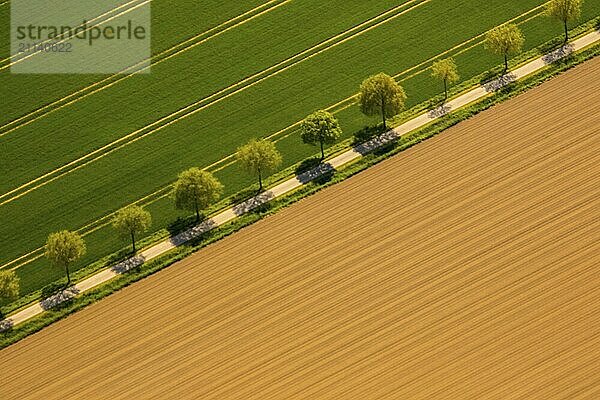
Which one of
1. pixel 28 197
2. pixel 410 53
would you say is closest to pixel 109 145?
pixel 28 197

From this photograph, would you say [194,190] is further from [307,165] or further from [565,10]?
[565,10]

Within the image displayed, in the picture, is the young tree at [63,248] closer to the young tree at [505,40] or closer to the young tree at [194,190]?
the young tree at [194,190]

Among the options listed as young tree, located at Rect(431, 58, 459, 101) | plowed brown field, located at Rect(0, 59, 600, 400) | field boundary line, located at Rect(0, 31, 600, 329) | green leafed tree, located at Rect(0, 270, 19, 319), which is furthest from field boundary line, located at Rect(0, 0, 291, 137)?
plowed brown field, located at Rect(0, 59, 600, 400)

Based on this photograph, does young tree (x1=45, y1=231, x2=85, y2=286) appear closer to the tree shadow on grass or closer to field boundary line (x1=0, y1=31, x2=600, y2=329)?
field boundary line (x1=0, y1=31, x2=600, y2=329)

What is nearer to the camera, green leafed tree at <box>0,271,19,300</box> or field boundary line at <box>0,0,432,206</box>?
green leafed tree at <box>0,271,19,300</box>

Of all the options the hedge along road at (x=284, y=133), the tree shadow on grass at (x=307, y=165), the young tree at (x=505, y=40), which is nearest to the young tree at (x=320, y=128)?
the tree shadow on grass at (x=307, y=165)

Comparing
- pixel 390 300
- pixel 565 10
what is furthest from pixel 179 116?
pixel 565 10

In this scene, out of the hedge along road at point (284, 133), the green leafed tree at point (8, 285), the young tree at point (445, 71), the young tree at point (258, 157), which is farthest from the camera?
the young tree at point (445, 71)
